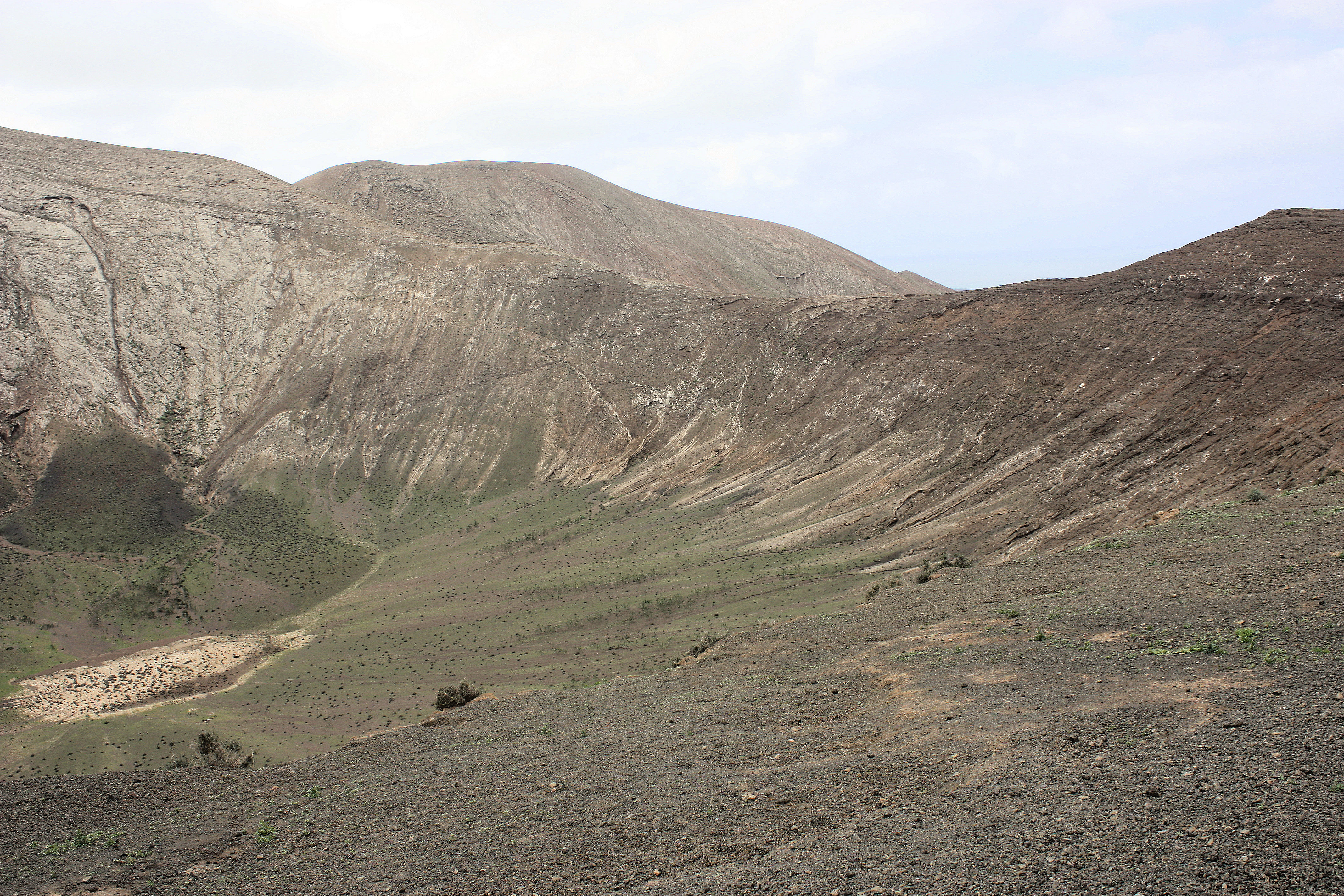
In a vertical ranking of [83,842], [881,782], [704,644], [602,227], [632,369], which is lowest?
[704,644]

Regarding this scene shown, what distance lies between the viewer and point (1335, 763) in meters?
Result: 8.31

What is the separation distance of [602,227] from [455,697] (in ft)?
293

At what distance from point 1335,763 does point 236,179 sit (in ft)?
294

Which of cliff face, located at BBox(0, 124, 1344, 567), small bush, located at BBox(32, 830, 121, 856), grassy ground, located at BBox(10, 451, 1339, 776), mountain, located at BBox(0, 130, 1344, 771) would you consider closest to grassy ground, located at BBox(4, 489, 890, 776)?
grassy ground, located at BBox(10, 451, 1339, 776)

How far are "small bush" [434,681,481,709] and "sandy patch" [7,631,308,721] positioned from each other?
15562 millimetres

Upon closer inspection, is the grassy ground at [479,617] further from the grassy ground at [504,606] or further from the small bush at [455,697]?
the small bush at [455,697]

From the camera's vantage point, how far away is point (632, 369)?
6369cm

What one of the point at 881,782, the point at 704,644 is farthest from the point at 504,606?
the point at 881,782

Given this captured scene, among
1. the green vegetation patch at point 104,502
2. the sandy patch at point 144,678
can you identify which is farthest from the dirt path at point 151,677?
the green vegetation patch at point 104,502

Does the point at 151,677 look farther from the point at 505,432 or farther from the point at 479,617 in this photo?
the point at 505,432

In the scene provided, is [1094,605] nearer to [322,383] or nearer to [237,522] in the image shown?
[237,522]

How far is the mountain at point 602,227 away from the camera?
93188 mm

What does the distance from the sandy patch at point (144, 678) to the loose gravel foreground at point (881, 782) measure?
769 inches

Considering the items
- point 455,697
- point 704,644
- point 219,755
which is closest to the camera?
point 219,755
